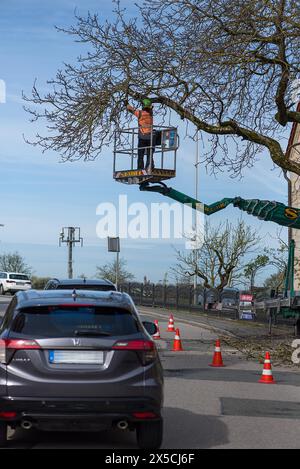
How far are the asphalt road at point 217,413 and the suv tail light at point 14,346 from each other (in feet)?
3.60

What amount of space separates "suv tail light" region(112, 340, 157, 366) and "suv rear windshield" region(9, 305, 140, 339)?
0.43ft

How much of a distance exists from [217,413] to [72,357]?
135 inches

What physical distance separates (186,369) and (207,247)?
31.3 meters

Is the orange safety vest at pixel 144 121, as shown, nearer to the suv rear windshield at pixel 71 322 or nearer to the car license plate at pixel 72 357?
the suv rear windshield at pixel 71 322

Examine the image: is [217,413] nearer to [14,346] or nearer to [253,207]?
[14,346]

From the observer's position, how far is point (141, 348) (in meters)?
6.94

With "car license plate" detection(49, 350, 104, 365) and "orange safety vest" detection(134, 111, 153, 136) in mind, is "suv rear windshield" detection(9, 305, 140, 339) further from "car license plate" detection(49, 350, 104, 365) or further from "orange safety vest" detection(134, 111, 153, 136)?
"orange safety vest" detection(134, 111, 153, 136)

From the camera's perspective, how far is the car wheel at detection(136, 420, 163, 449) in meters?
7.09

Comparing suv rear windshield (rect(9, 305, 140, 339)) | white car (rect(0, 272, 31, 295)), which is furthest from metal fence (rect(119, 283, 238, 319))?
suv rear windshield (rect(9, 305, 140, 339))

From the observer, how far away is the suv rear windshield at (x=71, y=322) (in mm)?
6914

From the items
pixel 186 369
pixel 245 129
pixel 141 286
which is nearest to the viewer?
pixel 186 369
